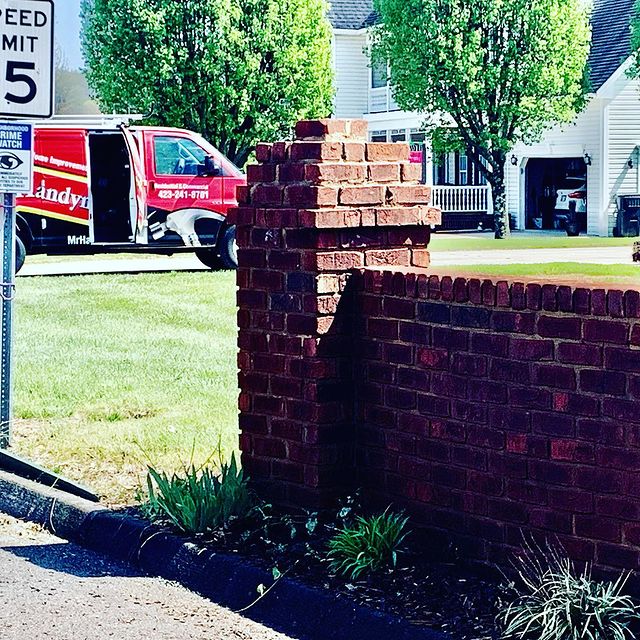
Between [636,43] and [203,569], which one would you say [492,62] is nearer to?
[636,43]

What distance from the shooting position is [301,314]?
6477mm

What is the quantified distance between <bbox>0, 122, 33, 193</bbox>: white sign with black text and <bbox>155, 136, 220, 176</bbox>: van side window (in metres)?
12.9

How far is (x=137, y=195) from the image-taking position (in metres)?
21.5

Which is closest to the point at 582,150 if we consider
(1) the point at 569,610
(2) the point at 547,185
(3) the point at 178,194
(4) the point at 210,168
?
(2) the point at 547,185

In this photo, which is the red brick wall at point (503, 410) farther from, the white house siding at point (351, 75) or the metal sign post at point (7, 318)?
the white house siding at point (351, 75)

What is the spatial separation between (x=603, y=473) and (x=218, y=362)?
705cm

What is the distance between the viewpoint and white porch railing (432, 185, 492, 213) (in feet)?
140

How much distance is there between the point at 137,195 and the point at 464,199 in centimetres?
2246

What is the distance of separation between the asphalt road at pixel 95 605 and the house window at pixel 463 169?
40.7m

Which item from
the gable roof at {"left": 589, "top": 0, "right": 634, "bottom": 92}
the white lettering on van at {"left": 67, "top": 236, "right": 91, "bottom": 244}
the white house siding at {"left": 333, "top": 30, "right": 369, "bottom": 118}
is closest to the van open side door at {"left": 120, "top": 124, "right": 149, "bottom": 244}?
the white lettering on van at {"left": 67, "top": 236, "right": 91, "bottom": 244}

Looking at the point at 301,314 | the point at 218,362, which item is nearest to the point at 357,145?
the point at 301,314

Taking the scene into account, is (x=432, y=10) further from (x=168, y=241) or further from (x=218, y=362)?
(x=218, y=362)

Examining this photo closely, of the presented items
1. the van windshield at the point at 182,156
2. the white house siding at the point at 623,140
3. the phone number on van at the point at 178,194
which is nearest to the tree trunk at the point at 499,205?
the white house siding at the point at 623,140

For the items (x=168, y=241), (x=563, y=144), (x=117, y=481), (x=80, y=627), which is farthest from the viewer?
(x=563, y=144)
